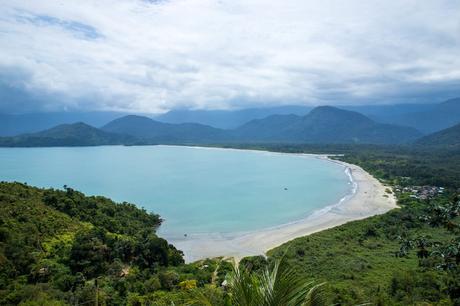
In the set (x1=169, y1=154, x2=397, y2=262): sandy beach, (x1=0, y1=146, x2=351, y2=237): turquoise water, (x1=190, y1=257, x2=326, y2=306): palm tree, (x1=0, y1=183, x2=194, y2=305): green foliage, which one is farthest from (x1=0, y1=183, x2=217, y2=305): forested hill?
(x1=190, y1=257, x2=326, y2=306): palm tree

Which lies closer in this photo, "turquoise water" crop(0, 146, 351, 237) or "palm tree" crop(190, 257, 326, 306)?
"palm tree" crop(190, 257, 326, 306)

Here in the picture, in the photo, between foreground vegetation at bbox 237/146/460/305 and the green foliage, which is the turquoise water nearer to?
foreground vegetation at bbox 237/146/460/305

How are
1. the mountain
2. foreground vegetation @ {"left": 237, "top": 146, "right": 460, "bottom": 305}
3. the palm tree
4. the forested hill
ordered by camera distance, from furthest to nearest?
the mountain, the forested hill, foreground vegetation @ {"left": 237, "top": 146, "right": 460, "bottom": 305}, the palm tree

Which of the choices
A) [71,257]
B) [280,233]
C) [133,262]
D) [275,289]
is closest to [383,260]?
[280,233]

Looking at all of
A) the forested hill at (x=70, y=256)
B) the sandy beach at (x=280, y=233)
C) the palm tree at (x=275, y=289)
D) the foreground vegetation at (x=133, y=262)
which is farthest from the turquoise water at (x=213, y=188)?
the palm tree at (x=275, y=289)

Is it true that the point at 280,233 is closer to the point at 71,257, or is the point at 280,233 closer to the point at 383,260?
the point at 383,260

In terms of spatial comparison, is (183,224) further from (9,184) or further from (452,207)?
(452,207)
